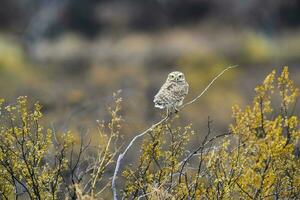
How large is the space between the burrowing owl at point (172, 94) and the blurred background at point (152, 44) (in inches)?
950

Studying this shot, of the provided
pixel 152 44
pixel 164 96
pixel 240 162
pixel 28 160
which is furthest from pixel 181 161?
pixel 152 44

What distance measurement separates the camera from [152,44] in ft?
137

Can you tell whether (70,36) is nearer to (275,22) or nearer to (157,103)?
(275,22)

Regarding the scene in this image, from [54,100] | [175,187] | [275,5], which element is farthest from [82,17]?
[175,187]

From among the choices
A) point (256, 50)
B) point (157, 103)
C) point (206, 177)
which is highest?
point (256, 50)

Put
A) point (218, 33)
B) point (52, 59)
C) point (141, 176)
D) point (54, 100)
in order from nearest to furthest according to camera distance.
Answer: point (141, 176)
point (54, 100)
point (52, 59)
point (218, 33)

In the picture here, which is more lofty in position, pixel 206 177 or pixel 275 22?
pixel 275 22

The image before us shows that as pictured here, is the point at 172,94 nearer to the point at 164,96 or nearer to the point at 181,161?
the point at 164,96

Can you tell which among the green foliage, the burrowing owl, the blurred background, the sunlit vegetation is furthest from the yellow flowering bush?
the blurred background

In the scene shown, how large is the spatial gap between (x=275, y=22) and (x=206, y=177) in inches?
1316

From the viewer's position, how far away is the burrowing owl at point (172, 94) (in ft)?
35.1

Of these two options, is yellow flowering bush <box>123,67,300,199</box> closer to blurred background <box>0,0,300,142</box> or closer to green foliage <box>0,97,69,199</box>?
green foliage <box>0,97,69,199</box>

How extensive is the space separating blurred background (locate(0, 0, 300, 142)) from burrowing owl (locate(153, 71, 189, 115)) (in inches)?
950

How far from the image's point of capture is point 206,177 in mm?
11008
